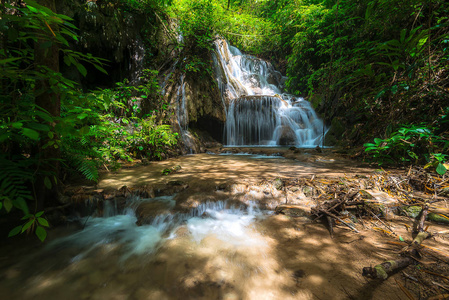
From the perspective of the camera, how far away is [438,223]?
1.58 meters

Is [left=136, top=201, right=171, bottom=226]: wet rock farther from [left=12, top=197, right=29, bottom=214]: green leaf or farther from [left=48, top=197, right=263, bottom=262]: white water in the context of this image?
[left=12, top=197, right=29, bottom=214]: green leaf

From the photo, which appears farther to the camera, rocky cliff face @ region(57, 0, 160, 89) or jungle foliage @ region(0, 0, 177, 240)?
rocky cliff face @ region(57, 0, 160, 89)

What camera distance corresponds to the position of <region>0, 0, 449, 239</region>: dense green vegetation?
4.12ft

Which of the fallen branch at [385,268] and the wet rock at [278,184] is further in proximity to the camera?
the wet rock at [278,184]

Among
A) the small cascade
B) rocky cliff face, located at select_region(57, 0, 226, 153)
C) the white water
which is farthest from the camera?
the small cascade

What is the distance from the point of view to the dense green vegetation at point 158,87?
4.12 ft

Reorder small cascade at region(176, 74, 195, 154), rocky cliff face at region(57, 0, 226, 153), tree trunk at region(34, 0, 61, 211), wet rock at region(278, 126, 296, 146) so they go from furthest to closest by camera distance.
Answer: wet rock at region(278, 126, 296, 146)
small cascade at region(176, 74, 195, 154)
rocky cliff face at region(57, 0, 226, 153)
tree trunk at region(34, 0, 61, 211)

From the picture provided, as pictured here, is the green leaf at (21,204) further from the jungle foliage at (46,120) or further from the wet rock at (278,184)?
the wet rock at (278,184)

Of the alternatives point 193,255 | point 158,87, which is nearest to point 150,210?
point 193,255

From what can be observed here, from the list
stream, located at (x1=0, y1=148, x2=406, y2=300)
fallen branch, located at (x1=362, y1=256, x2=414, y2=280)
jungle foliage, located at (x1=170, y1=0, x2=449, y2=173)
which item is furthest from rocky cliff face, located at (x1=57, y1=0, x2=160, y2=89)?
fallen branch, located at (x1=362, y1=256, x2=414, y2=280)

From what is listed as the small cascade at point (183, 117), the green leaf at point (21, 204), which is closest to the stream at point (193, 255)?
the green leaf at point (21, 204)

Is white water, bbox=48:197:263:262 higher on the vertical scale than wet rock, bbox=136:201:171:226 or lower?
lower

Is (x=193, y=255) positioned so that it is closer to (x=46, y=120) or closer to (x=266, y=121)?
(x=46, y=120)

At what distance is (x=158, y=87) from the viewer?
5.91 metres
